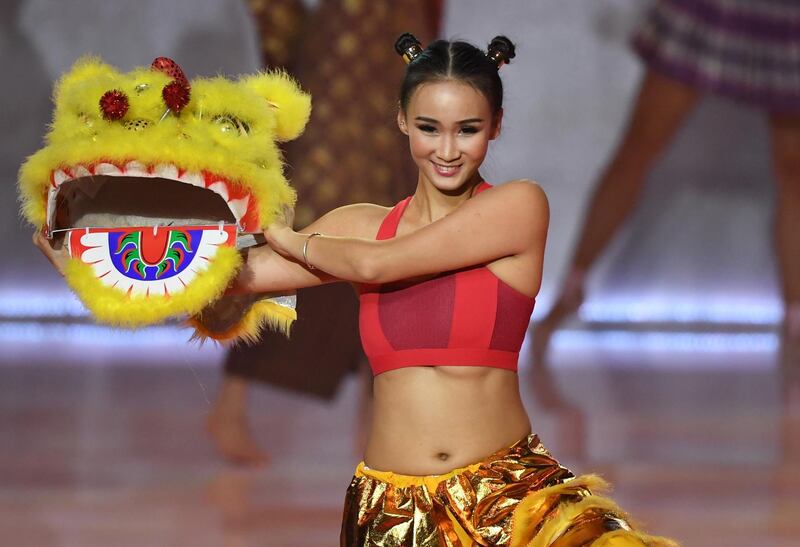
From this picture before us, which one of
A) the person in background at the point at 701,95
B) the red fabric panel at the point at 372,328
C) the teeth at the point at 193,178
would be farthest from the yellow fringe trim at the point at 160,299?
the person in background at the point at 701,95

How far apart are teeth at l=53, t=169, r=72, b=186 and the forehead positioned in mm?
533

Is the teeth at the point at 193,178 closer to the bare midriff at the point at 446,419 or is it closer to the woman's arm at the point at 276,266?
the woman's arm at the point at 276,266

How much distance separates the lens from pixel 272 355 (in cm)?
397

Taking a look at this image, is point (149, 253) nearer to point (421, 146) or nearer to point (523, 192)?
point (421, 146)

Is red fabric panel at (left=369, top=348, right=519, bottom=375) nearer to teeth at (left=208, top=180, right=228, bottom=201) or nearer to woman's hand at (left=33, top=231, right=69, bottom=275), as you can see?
teeth at (left=208, top=180, right=228, bottom=201)

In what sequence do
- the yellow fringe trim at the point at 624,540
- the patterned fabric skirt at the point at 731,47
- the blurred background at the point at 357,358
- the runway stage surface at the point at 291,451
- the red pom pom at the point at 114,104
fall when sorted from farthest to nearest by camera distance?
the patterned fabric skirt at the point at 731,47 → the blurred background at the point at 357,358 → the runway stage surface at the point at 291,451 → the red pom pom at the point at 114,104 → the yellow fringe trim at the point at 624,540

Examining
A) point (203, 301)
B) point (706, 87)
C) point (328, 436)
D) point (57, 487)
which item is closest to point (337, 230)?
point (203, 301)

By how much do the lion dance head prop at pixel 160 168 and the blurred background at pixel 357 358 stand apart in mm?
424

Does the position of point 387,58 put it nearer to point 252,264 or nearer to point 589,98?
point 252,264

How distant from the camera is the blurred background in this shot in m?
3.47

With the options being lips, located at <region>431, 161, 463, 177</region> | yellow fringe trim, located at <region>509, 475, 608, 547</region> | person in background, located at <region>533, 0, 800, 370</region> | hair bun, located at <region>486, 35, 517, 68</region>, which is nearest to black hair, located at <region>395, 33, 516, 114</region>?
Result: hair bun, located at <region>486, 35, 517, 68</region>

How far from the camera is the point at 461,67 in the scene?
185 cm

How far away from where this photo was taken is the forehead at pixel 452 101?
1.84m

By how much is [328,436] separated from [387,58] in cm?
132
